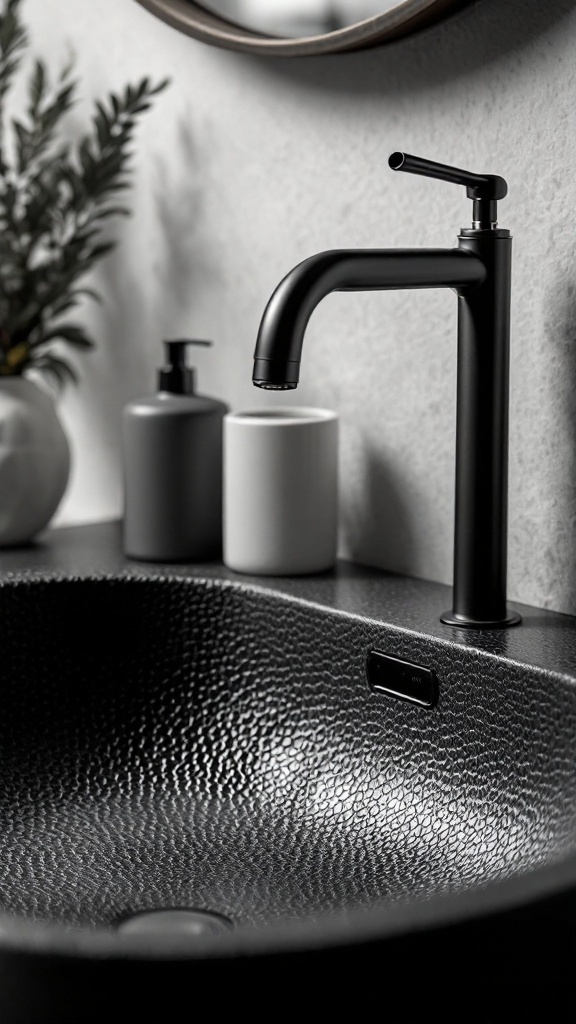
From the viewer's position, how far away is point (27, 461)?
93cm

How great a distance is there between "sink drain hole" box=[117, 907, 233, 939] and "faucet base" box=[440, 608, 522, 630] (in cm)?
21

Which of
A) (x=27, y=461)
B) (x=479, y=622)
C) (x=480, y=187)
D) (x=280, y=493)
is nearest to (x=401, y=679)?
(x=479, y=622)

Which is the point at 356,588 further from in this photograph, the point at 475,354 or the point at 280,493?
the point at 475,354

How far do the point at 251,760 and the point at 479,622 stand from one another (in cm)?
18

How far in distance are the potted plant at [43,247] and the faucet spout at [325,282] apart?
392 mm

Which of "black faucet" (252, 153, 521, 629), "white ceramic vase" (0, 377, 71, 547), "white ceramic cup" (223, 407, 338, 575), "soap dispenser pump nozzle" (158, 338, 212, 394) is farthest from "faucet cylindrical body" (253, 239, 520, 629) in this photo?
"white ceramic vase" (0, 377, 71, 547)

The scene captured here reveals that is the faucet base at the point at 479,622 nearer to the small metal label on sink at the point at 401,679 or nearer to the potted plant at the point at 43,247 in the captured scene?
the small metal label on sink at the point at 401,679

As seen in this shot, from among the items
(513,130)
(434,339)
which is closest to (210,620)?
(434,339)

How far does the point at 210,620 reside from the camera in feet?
2.68

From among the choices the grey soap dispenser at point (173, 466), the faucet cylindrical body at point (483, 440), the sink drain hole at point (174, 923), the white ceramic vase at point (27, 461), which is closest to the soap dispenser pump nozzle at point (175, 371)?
the grey soap dispenser at point (173, 466)

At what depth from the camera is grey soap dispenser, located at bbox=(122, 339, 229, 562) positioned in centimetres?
86

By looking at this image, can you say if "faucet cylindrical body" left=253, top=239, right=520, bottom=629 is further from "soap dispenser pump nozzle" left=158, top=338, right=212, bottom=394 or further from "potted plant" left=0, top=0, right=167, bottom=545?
"potted plant" left=0, top=0, right=167, bottom=545

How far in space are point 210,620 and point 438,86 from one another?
1.26 ft

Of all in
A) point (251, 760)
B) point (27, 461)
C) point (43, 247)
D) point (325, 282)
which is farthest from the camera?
point (43, 247)
